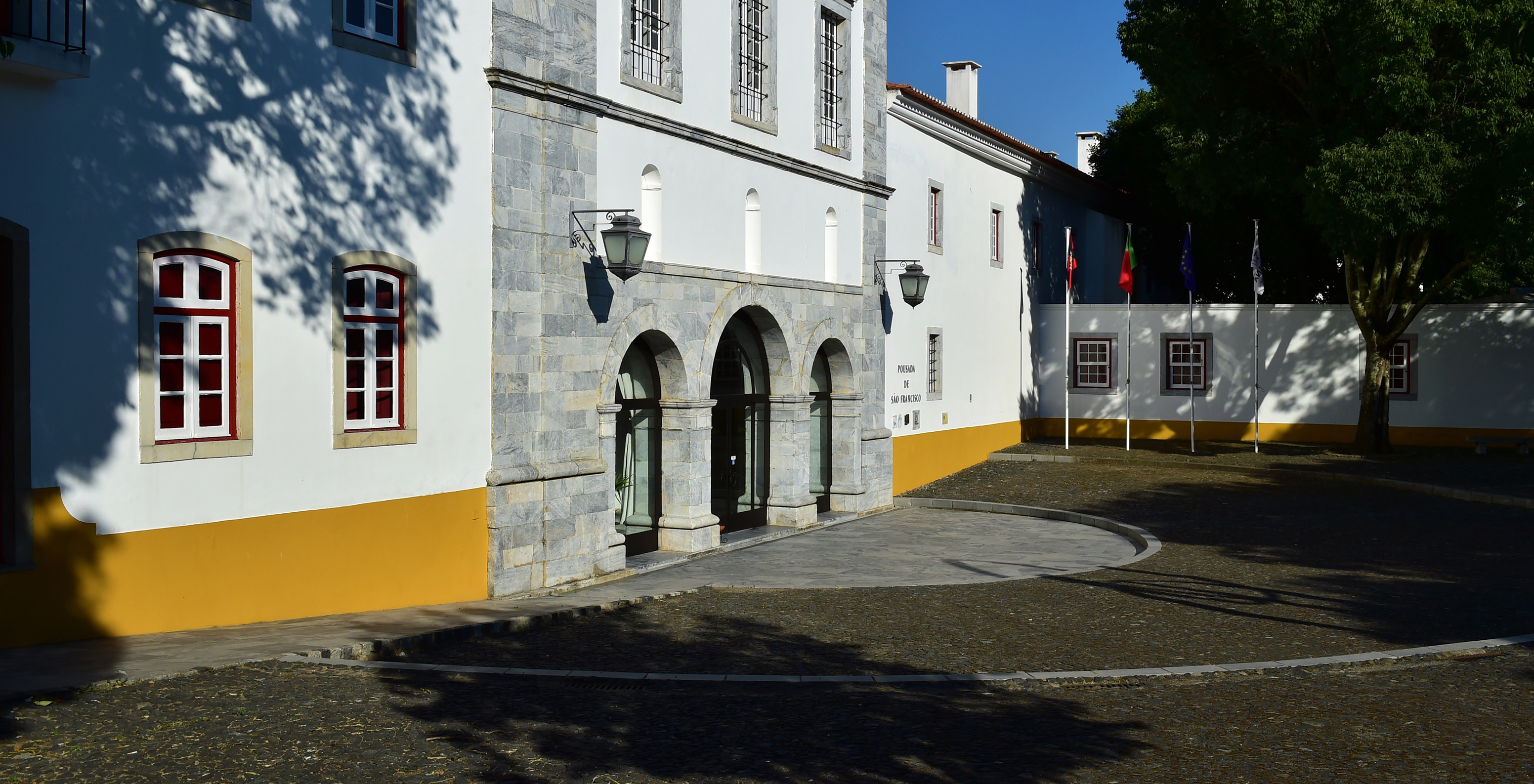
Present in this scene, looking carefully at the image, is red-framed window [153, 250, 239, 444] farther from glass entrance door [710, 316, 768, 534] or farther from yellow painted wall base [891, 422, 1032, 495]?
yellow painted wall base [891, 422, 1032, 495]

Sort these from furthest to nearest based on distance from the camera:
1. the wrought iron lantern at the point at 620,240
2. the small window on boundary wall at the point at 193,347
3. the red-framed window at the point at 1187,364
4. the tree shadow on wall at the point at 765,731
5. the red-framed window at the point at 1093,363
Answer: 1. the red-framed window at the point at 1093,363
2. the red-framed window at the point at 1187,364
3. the wrought iron lantern at the point at 620,240
4. the small window on boundary wall at the point at 193,347
5. the tree shadow on wall at the point at 765,731

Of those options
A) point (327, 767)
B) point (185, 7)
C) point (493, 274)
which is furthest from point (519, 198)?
point (327, 767)

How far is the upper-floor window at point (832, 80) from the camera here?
751 inches

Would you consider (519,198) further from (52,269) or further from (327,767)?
(327,767)

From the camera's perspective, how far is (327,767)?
607cm

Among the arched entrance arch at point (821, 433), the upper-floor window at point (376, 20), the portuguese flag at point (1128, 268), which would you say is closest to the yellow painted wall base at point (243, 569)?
the upper-floor window at point (376, 20)

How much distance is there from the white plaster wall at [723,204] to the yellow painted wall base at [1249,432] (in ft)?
40.1

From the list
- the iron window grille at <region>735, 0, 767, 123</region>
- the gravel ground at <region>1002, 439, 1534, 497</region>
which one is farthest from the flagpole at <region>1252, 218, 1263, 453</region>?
the iron window grille at <region>735, 0, 767, 123</region>

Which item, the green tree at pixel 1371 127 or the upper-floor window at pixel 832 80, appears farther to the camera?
the green tree at pixel 1371 127

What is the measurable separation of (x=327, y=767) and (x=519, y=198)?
751 cm

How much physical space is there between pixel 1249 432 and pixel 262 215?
80.3ft

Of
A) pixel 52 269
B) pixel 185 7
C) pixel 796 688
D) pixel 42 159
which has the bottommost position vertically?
pixel 796 688

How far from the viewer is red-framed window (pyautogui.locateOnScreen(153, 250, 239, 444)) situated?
9312mm

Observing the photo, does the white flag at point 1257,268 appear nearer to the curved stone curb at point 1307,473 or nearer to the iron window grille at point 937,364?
the curved stone curb at point 1307,473
